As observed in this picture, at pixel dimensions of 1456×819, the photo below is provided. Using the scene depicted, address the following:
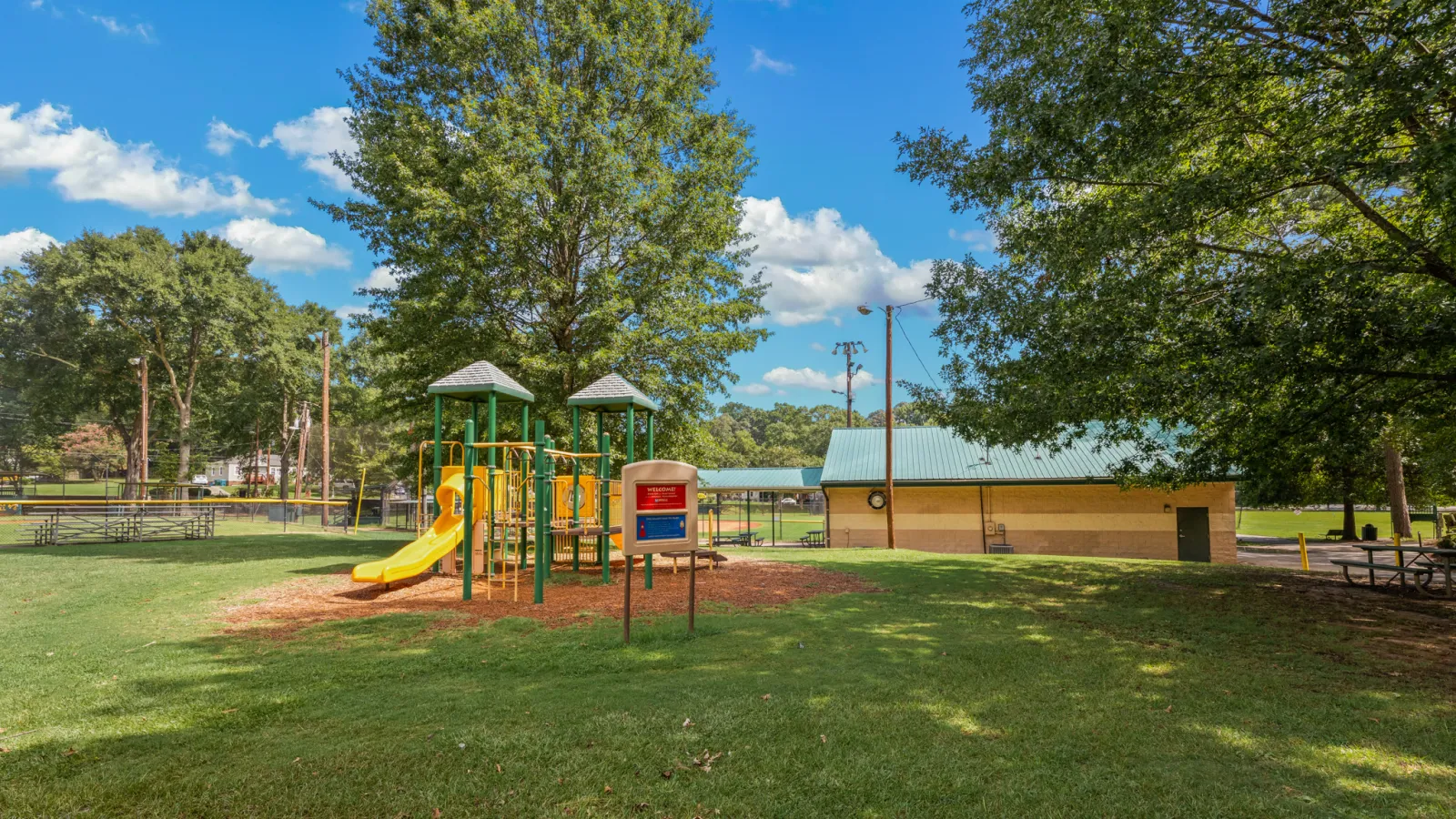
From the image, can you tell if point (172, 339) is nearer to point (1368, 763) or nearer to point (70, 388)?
point (70, 388)

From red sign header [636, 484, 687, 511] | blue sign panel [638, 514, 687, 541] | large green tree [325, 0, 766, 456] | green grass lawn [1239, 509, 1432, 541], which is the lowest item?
green grass lawn [1239, 509, 1432, 541]

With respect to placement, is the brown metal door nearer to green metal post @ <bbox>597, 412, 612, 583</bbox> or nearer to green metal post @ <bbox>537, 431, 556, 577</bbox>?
green metal post @ <bbox>597, 412, 612, 583</bbox>

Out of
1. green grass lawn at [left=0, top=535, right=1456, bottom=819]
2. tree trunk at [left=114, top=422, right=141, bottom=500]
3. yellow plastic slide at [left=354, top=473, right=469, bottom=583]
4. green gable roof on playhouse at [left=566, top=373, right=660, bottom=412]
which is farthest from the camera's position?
tree trunk at [left=114, top=422, right=141, bottom=500]

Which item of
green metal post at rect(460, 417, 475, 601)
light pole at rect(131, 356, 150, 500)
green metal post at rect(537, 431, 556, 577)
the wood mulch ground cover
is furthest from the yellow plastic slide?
light pole at rect(131, 356, 150, 500)

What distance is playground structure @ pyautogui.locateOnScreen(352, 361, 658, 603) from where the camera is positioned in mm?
10328

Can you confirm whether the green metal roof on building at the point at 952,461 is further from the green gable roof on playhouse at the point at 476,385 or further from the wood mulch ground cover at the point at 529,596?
the green gable roof on playhouse at the point at 476,385

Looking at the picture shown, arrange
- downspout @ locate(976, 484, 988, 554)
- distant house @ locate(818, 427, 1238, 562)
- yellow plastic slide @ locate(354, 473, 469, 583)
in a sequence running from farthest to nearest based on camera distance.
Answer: downspout @ locate(976, 484, 988, 554)
distant house @ locate(818, 427, 1238, 562)
yellow plastic slide @ locate(354, 473, 469, 583)

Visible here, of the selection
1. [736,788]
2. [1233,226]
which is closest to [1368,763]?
[736,788]

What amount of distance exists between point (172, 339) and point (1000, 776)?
2151 inches

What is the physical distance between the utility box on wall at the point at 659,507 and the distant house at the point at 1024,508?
60.2 feet

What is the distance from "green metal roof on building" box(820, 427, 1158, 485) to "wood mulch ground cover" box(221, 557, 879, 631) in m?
14.2

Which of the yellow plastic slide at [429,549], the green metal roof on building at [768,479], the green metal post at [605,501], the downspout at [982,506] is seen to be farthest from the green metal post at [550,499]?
the green metal roof on building at [768,479]

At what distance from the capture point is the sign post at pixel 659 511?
278 inches

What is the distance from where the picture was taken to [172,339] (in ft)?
144
